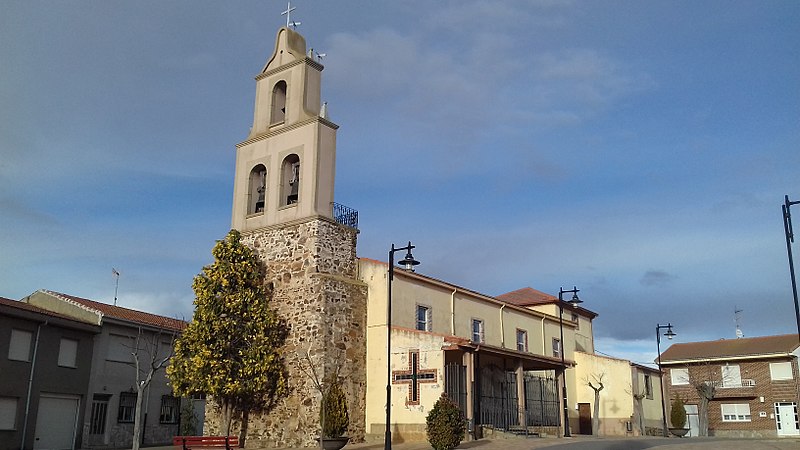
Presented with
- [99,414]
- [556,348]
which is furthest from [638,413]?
[99,414]

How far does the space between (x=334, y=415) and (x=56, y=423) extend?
1378cm

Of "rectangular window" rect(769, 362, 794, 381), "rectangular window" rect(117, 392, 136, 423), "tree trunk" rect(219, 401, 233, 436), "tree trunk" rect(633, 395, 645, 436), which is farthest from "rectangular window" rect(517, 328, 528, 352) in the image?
"rectangular window" rect(769, 362, 794, 381)

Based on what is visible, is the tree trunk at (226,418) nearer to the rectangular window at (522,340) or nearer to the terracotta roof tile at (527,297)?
the rectangular window at (522,340)

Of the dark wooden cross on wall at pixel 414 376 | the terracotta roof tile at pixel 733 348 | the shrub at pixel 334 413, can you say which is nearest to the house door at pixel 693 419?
the terracotta roof tile at pixel 733 348

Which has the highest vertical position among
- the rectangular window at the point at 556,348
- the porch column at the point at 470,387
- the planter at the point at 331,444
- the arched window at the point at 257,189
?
the arched window at the point at 257,189

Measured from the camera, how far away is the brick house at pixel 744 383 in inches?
2000

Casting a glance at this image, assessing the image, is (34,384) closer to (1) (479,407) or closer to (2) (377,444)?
(2) (377,444)

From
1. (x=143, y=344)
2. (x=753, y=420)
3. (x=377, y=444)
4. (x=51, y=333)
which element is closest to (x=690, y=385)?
(x=753, y=420)

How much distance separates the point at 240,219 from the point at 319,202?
15.2ft

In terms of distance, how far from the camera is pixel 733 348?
2183 inches

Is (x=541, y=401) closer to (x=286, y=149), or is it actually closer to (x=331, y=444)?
(x=331, y=444)

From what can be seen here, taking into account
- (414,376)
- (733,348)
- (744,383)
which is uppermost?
(733,348)

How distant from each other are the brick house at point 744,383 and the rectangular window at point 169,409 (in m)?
38.8

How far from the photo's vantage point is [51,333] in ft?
97.8
